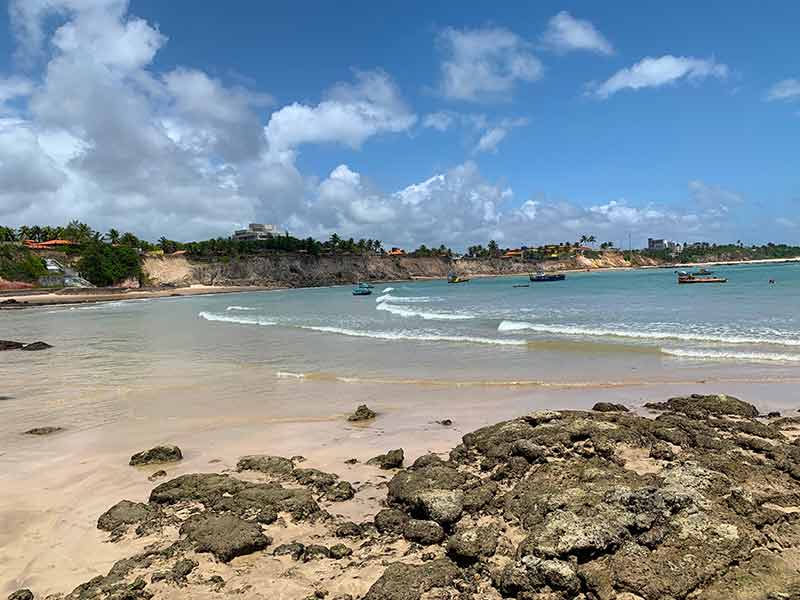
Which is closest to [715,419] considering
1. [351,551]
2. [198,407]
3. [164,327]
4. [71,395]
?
[351,551]

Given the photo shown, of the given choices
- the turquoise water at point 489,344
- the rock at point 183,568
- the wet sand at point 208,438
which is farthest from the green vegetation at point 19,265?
the rock at point 183,568

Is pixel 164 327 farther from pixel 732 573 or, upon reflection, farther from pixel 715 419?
pixel 732 573

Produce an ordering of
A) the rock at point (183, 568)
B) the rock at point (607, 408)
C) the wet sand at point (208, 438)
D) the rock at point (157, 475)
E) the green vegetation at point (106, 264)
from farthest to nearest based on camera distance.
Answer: the green vegetation at point (106, 264)
the rock at point (607, 408)
the rock at point (157, 475)
the wet sand at point (208, 438)
the rock at point (183, 568)

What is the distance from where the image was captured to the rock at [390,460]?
23.6 feet

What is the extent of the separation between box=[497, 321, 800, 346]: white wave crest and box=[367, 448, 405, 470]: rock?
16206 millimetres

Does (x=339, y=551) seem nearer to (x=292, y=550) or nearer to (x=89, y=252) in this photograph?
(x=292, y=550)

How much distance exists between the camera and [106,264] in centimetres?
10531

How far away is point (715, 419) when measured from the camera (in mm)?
8570

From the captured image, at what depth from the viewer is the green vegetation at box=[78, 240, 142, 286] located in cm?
10462

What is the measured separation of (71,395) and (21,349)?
13186 millimetres

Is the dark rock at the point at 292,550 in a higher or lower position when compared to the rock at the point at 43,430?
higher

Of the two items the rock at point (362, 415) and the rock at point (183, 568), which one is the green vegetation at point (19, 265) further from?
the rock at point (183, 568)

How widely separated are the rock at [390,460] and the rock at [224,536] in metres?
2.30

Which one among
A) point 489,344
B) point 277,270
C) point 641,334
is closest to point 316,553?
point 489,344
